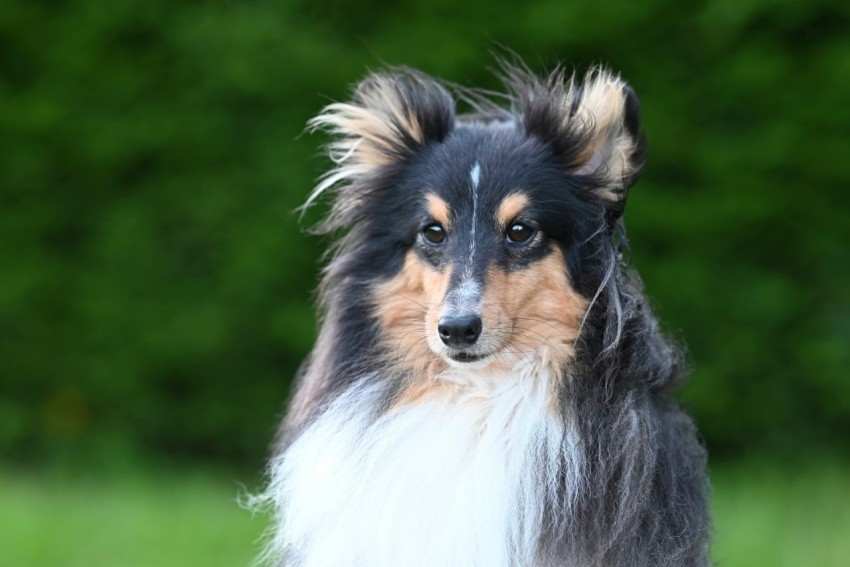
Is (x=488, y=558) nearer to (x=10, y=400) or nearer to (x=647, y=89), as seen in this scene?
(x=647, y=89)

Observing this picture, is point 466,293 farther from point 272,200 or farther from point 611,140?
point 272,200

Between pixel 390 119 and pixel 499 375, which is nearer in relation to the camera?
pixel 499 375

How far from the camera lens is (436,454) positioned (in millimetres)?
3787

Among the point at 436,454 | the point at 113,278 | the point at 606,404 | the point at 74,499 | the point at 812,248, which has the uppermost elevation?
the point at 812,248

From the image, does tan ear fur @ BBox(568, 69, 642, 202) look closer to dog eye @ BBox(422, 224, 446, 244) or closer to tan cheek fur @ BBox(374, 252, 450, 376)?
dog eye @ BBox(422, 224, 446, 244)

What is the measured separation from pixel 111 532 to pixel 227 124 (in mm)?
2937

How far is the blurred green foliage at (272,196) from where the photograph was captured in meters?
7.71

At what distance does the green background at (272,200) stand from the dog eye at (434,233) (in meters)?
3.43

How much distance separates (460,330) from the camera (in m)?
3.67

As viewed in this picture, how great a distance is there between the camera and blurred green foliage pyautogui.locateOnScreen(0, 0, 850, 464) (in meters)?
7.71

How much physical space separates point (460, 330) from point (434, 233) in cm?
40

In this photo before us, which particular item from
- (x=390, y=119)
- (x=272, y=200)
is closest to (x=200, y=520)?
(x=272, y=200)

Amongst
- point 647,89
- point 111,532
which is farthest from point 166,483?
point 647,89

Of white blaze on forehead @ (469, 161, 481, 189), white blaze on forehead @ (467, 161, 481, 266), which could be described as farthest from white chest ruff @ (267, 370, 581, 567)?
white blaze on forehead @ (469, 161, 481, 189)
